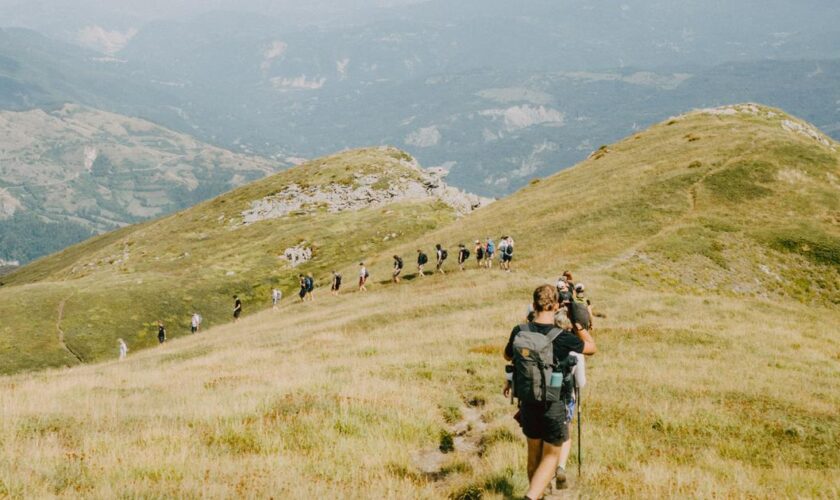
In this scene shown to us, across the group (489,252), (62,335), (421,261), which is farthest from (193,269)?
(489,252)

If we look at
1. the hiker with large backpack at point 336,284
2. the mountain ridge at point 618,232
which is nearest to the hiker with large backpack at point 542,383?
the mountain ridge at point 618,232

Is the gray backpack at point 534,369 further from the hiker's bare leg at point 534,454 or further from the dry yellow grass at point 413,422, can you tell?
the dry yellow grass at point 413,422

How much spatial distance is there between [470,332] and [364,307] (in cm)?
1516

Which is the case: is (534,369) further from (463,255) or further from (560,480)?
(463,255)

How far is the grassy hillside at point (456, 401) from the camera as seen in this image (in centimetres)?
919

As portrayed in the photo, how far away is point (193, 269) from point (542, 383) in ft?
286

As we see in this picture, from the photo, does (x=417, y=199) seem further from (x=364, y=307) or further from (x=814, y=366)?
(x=814, y=366)

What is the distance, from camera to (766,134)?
6975 centimetres

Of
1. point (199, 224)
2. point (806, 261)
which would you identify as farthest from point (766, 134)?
point (199, 224)

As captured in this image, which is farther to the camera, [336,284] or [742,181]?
[742,181]

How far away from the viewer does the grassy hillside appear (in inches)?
362

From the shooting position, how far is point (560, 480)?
9445 millimetres

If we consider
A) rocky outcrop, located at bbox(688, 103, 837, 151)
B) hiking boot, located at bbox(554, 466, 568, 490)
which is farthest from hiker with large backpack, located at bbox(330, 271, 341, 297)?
rocky outcrop, located at bbox(688, 103, 837, 151)

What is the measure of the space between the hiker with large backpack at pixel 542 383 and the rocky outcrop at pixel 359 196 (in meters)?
97.3
